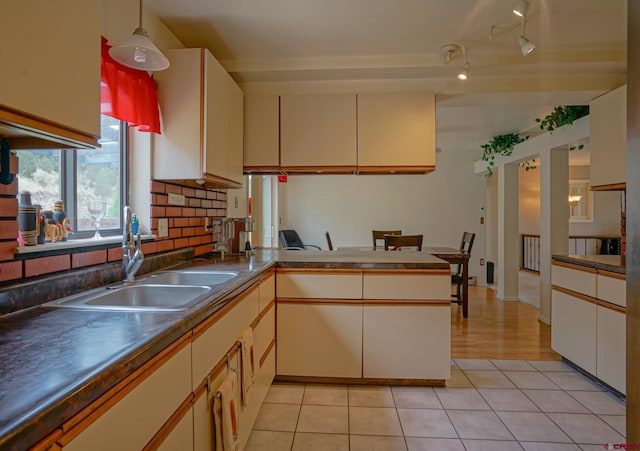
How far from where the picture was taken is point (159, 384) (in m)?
0.93

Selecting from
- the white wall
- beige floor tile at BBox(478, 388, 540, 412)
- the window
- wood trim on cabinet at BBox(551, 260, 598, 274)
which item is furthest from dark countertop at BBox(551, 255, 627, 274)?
the white wall

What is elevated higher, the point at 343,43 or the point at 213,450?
the point at 343,43

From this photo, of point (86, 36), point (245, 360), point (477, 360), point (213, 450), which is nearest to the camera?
Result: point (86, 36)

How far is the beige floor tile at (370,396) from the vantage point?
2.23m

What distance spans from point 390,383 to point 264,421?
906mm

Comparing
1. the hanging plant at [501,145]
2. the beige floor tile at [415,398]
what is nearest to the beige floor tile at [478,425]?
the beige floor tile at [415,398]

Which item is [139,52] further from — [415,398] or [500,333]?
[500,333]

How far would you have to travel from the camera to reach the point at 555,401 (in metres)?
2.26

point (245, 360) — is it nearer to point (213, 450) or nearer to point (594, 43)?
point (213, 450)

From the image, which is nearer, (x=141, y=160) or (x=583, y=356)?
(x=141, y=160)

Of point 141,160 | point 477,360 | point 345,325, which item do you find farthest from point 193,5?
point 477,360

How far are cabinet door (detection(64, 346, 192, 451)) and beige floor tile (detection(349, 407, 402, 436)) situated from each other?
124 centimetres

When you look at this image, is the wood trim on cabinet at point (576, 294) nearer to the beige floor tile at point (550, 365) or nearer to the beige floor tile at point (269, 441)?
the beige floor tile at point (550, 365)

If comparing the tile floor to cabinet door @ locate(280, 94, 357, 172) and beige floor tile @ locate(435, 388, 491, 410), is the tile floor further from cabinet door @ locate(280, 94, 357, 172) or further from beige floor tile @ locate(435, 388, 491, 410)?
cabinet door @ locate(280, 94, 357, 172)
